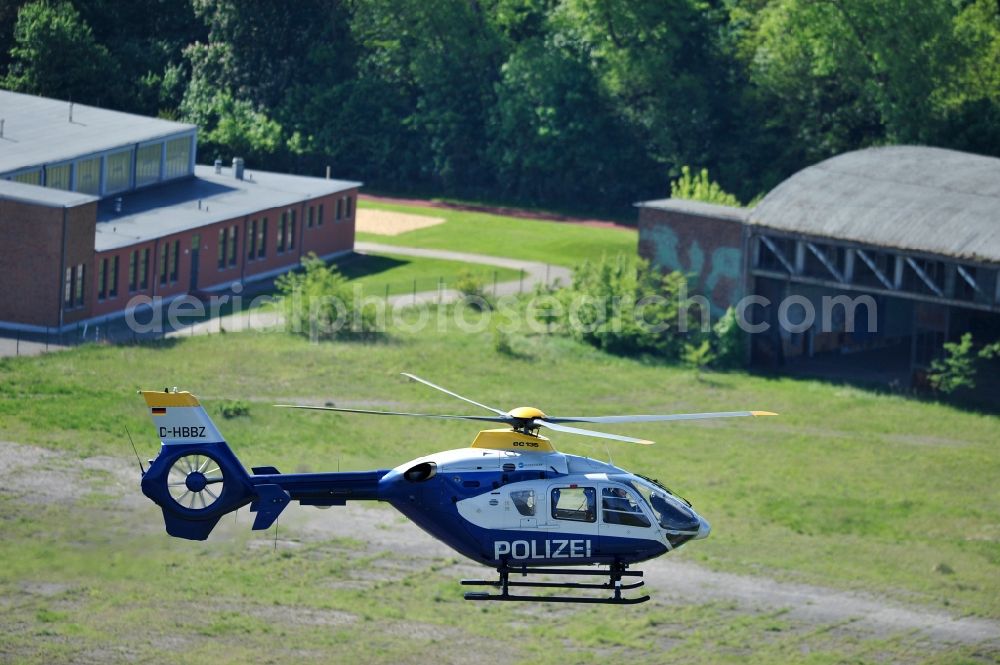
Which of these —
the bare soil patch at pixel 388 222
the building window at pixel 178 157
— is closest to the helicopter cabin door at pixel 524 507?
the building window at pixel 178 157

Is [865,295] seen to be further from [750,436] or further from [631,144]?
[631,144]

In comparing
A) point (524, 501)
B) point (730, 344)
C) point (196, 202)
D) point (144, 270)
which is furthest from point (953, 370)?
point (524, 501)

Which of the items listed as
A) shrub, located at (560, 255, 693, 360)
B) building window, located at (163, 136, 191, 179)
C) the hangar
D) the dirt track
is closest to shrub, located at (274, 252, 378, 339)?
shrub, located at (560, 255, 693, 360)

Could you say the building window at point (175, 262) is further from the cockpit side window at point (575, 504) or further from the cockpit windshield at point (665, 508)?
the cockpit windshield at point (665, 508)

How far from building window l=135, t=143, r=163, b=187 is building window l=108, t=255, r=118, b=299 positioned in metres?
13.0

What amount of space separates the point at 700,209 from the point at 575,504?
48017mm

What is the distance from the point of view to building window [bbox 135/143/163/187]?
96938mm

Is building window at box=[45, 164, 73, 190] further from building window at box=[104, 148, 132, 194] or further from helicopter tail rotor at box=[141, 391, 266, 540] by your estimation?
helicopter tail rotor at box=[141, 391, 266, 540]

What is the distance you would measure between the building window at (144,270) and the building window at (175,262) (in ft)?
5.98

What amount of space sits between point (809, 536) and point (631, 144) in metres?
64.0

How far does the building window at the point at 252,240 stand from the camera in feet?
312

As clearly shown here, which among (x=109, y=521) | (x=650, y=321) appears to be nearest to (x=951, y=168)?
(x=650, y=321)

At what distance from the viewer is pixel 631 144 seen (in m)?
123

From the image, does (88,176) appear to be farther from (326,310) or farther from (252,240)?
(326,310)
